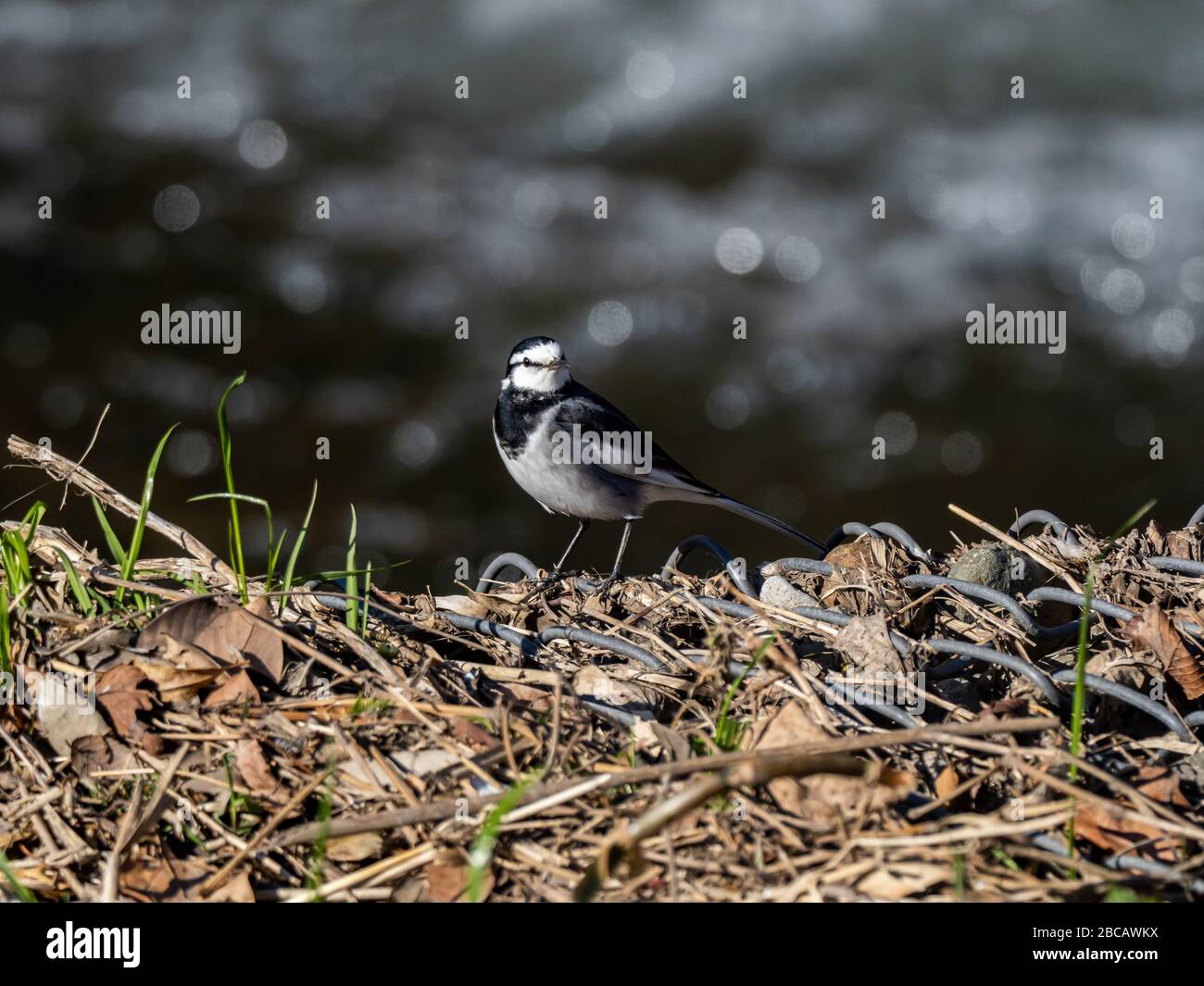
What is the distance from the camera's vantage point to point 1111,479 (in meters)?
7.30

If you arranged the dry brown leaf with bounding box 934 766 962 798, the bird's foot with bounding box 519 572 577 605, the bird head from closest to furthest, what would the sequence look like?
the dry brown leaf with bounding box 934 766 962 798, the bird's foot with bounding box 519 572 577 605, the bird head

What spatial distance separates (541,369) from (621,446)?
0.46m

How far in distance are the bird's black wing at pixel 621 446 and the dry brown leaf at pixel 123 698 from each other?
257 cm

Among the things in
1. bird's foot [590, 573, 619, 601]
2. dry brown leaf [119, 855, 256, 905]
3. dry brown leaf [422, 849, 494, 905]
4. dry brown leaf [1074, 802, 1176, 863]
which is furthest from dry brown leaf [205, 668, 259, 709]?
dry brown leaf [1074, 802, 1176, 863]

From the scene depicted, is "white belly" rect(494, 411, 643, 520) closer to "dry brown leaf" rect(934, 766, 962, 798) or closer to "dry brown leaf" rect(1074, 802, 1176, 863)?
"dry brown leaf" rect(934, 766, 962, 798)

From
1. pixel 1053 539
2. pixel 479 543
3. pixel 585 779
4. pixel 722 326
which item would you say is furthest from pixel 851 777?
pixel 722 326

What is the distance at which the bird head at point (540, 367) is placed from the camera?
455 centimetres

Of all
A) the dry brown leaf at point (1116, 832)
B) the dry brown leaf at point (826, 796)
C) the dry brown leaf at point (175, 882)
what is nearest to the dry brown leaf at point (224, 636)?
the dry brown leaf at point (175, 882)

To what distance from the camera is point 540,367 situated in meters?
4.59

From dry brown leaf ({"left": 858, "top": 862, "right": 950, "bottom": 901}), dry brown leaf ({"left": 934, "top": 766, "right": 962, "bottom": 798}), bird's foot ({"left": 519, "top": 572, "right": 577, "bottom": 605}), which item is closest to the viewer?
dry brown leaf ({"left": 858, "top": 862, "right": 950, "bottom": 901})

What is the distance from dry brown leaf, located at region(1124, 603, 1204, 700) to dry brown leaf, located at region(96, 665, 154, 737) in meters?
1.81

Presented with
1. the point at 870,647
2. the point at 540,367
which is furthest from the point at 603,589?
the point at 540,367

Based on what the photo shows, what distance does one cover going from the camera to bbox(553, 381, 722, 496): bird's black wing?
4453 millimetres

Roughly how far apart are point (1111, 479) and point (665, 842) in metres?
6.53
